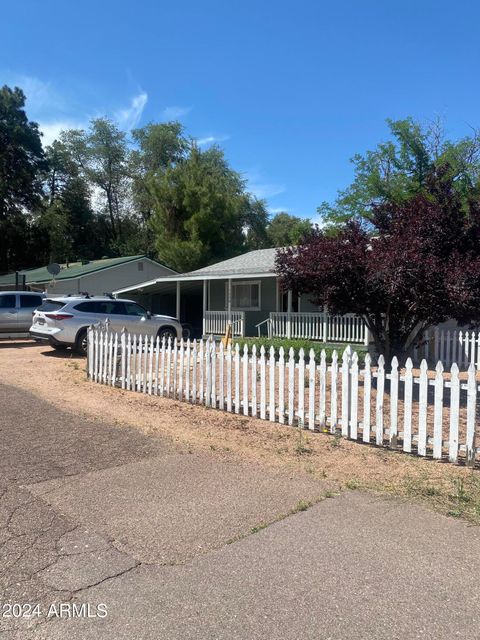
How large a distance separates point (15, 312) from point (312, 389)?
14268mm

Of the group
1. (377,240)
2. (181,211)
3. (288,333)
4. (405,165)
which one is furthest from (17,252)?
(377,240)

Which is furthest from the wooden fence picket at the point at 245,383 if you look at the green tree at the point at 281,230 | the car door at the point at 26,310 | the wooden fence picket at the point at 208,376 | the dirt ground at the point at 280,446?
the green tree at the point at 281,230

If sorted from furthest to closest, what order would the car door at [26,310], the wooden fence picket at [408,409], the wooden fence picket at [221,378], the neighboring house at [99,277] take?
the neighboring house at [99,277], the car door at [26,310], the wooden fence picket at [221,378], the wooden fence picket at [408,409]

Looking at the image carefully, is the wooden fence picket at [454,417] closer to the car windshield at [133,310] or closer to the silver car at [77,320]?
the silver car at [77,320]

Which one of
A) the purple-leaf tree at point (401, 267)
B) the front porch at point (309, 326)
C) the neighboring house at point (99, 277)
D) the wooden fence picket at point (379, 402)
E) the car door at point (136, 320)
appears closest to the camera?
the wooden fence picket at point (379, 402)

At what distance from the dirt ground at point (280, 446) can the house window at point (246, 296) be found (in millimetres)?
11488

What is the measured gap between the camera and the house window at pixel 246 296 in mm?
21219

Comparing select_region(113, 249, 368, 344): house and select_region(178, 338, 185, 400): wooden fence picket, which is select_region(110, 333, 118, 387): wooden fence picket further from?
select_region(113, 249, 368, 344): house

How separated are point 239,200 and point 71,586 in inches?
1475

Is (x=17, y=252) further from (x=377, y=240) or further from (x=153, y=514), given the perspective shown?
(x=153, y=514)

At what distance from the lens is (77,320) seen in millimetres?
14469

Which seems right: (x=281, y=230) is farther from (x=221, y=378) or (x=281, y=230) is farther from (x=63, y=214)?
(x=221, y=378)

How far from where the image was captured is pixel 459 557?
11.6ft

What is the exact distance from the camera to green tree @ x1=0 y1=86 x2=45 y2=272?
47875mm
